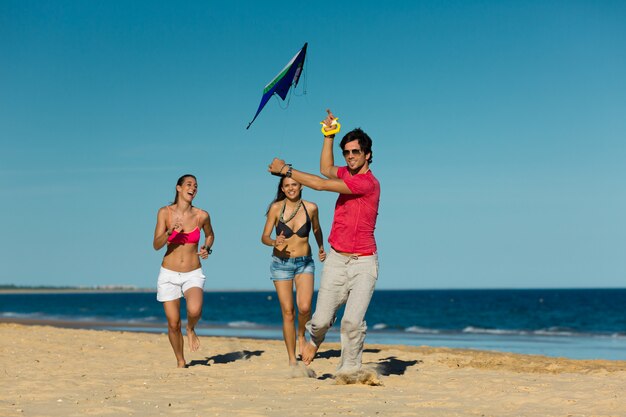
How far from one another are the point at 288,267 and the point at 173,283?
4.51ft

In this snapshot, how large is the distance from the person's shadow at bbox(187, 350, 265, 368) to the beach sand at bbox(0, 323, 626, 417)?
3 cm

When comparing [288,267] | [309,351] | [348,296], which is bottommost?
[309,351]

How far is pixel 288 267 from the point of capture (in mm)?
8531

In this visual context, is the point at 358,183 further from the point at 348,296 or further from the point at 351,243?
the point at 348,296

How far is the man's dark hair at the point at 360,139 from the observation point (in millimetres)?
7062

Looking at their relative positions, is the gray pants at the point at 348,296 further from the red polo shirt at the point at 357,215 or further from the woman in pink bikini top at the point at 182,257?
the woman in pink bikini top at the point at 182,257

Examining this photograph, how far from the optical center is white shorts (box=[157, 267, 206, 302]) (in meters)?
8.72


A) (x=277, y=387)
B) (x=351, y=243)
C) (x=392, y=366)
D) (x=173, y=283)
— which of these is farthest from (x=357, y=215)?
(x=392, y=366)

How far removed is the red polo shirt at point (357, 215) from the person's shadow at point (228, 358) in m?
3.45

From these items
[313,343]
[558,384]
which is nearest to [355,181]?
[313,343]

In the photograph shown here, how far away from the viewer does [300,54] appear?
27.7ft

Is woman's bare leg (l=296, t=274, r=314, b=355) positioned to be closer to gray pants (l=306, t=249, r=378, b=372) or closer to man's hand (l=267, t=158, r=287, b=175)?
gray pants (l=306, t=249, r=378, b=372)

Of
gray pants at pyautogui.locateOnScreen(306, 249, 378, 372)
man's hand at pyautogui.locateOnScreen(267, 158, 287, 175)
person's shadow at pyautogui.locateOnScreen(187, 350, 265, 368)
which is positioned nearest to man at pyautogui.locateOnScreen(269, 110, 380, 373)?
gray pants at pyautogui.locateOnScreen(306, 249, 378, 372)

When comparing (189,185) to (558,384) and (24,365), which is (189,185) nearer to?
(24,365)
